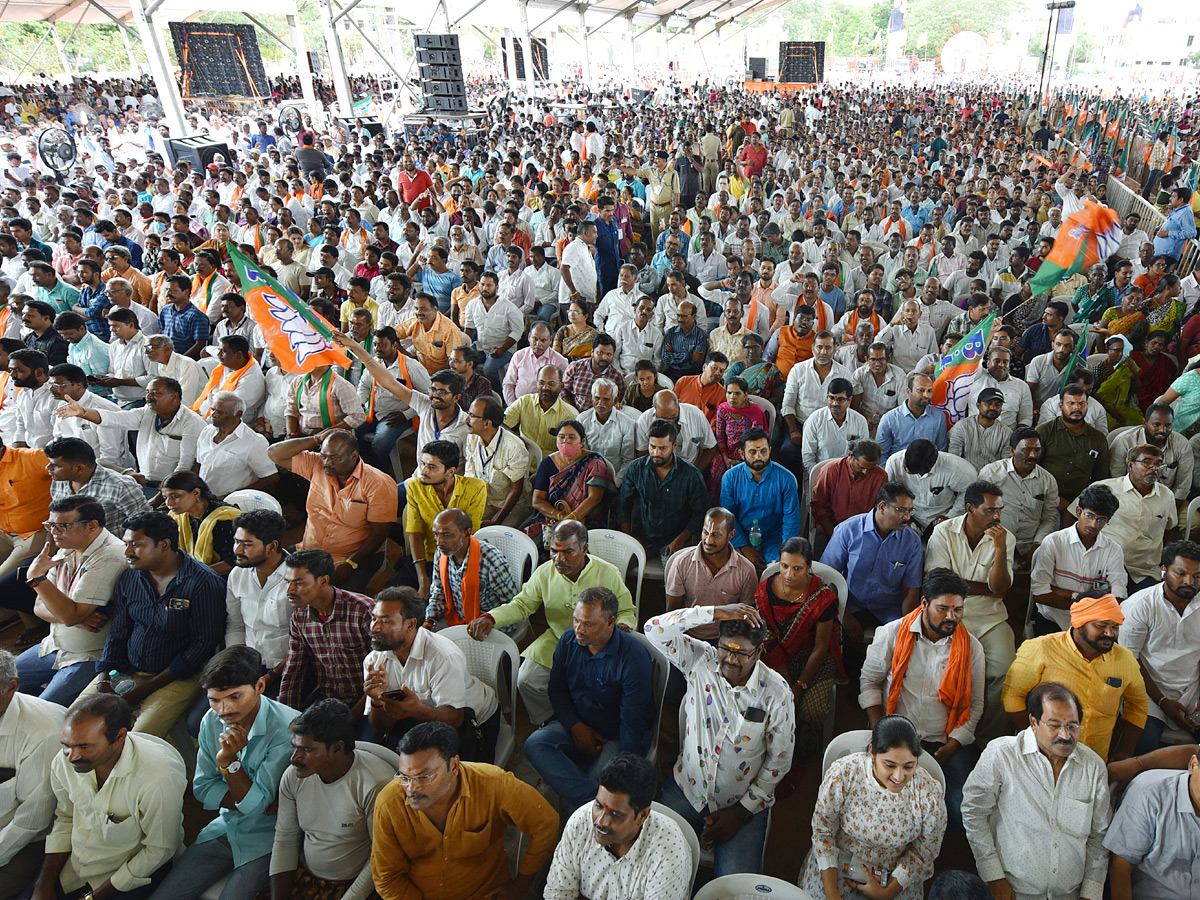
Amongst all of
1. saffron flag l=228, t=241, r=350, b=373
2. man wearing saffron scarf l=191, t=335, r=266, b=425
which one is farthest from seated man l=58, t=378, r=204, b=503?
saffron flag l=228, t=241, r=350, b=373

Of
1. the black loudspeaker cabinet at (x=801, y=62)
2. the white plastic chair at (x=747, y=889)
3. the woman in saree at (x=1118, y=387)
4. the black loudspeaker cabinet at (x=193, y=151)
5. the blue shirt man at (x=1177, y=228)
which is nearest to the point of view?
the white plastic chair at (x=747, y=889)

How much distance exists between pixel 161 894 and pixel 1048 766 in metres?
2.94

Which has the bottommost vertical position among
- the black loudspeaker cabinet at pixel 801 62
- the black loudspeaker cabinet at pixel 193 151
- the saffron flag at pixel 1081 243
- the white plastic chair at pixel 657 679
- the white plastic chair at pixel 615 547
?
the white plastic chair at pixel 657 679

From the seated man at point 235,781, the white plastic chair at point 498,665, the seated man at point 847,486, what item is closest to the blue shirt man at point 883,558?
the seated man at point 847,486

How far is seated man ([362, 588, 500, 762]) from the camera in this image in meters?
2.72

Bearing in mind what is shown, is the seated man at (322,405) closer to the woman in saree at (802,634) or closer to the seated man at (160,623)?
the seated man at (160,623)

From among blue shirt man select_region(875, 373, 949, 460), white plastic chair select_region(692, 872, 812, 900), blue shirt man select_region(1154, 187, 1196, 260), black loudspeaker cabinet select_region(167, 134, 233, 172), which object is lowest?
white plastic chair select_region(692, 872, 812, 900)

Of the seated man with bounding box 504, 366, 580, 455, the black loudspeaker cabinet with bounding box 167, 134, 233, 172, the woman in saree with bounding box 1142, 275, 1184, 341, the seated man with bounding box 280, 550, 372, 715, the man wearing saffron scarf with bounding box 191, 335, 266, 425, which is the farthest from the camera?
the black loudspeaker cabinet with bounding box 167, 134, 233, 172

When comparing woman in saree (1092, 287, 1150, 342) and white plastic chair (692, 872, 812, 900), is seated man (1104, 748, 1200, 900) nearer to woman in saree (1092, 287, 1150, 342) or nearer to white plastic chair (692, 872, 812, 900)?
white plastic chair (692, 872, 812, 900)

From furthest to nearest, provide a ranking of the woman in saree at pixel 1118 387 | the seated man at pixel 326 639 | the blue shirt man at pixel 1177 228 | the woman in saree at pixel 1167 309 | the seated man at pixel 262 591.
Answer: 1. the blue shirt man at pixel 1177 228
2. the woman in saree at pixel 1167 309
3. the woman in saree at pixel 1118 387
4. the seated man at pixel 262 591
5. the seated man at pixel 326 639

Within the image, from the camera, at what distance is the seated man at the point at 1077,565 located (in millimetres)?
3346

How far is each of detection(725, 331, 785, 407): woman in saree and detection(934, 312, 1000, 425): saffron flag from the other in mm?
1132

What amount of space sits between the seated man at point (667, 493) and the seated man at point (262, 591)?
1.85 metres

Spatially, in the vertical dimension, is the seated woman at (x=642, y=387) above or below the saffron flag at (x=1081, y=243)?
below
